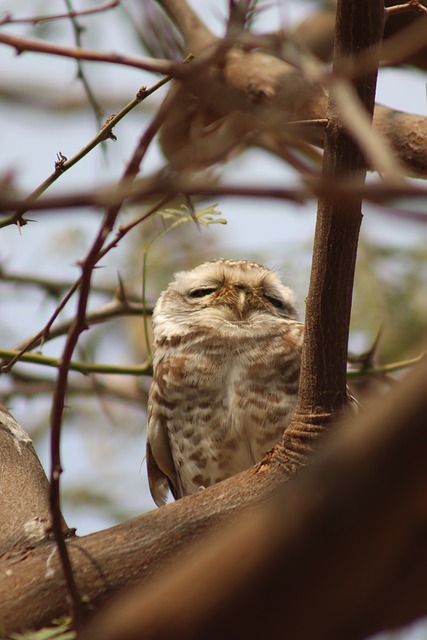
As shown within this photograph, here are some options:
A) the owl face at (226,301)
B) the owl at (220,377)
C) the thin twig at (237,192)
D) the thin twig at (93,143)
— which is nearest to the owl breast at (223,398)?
the owl at (220,377)

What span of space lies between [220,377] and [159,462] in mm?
523

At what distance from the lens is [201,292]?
434 cm

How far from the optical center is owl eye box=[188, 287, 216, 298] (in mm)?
4309

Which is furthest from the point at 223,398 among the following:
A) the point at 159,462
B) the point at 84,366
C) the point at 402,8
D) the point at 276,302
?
the point at 402,8

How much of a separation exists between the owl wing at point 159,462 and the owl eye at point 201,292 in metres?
0.69

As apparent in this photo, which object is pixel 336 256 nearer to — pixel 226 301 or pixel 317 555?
pixel 317 555

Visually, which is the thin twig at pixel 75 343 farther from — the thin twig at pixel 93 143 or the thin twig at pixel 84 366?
the thin twig at pixel 84 366

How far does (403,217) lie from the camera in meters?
1.00

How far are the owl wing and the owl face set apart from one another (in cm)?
47

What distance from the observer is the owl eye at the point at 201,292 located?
4309 mm

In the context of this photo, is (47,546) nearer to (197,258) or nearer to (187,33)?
(187,33)

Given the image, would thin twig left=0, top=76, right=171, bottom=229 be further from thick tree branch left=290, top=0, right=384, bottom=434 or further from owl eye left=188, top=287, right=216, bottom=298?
owl eye left=188, top=287, right=216, bottom=298

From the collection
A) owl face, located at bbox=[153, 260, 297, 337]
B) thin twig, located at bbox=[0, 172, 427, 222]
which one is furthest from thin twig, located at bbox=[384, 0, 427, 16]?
owl face, located at bbox=[153, 260, 297, 337]

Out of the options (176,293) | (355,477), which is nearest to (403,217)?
(355,477)
